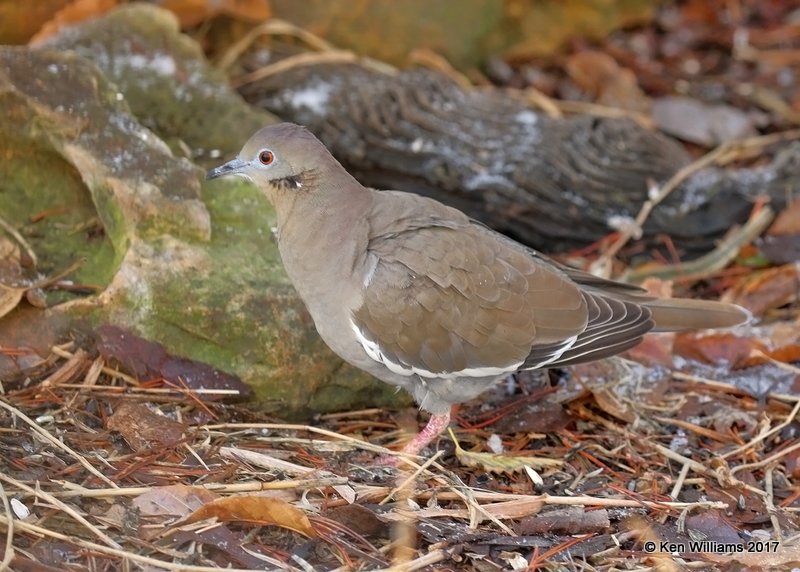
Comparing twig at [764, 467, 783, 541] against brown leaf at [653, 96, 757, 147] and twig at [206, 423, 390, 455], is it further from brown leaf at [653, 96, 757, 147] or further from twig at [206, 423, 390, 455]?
brown leaf at [653, 96, 757, 147]

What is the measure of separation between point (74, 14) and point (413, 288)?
2.99m

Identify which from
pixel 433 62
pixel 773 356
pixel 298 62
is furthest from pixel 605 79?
pixel 773 356

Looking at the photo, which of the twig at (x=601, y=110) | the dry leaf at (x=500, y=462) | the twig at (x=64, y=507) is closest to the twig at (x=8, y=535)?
the twig at (x=64, y=507)

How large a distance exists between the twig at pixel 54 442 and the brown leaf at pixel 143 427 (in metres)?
0.20

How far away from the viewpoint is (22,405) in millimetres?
3537

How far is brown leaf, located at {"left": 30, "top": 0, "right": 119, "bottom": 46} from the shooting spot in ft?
17.6

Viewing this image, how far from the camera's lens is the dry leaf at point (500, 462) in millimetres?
3713

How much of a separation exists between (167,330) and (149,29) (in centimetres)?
201

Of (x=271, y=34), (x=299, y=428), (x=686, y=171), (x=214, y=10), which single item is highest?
(x=214, y=10)

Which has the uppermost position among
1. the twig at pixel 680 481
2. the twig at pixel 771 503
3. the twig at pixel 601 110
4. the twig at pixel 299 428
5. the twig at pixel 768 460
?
the twig at pixel 601 110

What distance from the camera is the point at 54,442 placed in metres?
3.36

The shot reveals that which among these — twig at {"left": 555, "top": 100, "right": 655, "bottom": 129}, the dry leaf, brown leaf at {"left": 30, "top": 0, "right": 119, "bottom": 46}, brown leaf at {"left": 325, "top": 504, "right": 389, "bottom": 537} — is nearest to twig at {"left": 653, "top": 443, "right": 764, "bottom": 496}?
the dry leaf

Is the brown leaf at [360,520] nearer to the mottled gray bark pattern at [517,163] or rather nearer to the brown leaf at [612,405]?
the brown leaf at [612,405]

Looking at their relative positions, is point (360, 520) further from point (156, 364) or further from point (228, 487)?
point (156, 364)
